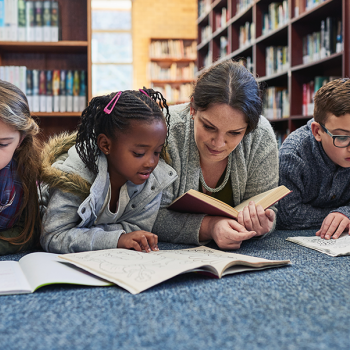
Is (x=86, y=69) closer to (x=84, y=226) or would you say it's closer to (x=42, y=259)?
(x=84, y=226)

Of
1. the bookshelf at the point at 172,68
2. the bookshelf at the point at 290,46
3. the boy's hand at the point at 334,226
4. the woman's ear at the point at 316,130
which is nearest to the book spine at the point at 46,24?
the bookshelf at the point at 290,46

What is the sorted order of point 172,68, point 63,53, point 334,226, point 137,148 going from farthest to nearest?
point 172,68
point 63,53
point 334,226
point 137,148

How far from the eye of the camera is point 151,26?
6160 mm

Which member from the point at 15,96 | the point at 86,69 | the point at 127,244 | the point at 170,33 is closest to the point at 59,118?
the point at 86,69

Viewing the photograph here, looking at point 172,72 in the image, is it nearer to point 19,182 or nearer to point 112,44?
point 112,44

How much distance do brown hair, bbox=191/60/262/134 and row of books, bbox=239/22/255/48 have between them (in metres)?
2.39

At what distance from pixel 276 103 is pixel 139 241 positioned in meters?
2.36

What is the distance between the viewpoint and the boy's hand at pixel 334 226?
3.88ft

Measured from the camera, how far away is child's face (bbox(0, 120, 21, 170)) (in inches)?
37.8

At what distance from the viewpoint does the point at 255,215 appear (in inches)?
40.8

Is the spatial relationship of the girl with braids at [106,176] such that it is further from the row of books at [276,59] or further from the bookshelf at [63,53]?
the row of books at [276,59]

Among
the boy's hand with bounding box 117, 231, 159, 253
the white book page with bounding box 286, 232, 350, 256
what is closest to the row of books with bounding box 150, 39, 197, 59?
Result: the white book page with bounding box 286, 232, 350, 256

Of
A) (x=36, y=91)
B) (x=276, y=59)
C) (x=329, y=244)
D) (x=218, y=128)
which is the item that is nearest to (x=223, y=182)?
(x=218, y=128)

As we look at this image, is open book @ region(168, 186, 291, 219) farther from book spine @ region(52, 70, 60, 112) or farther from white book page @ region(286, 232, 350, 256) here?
book spine @ region(52, 70, 60, 112)
